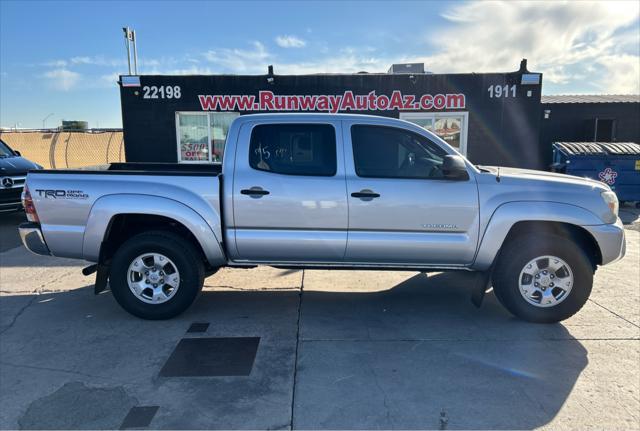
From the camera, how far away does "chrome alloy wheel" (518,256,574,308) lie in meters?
4.22

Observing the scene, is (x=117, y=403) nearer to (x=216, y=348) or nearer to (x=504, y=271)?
(x=216, y=348)

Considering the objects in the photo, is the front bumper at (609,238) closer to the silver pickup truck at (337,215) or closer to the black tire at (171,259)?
the silver pickup truck at (337,215)

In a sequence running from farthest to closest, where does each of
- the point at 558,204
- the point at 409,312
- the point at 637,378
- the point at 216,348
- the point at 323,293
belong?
1. the point at 323,293
2. the point at 409,312
3. the point at 558,204
4. the point at 216,348
5. the point at 637,378

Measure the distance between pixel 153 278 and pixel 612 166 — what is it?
1164cm

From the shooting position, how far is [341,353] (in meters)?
3.72

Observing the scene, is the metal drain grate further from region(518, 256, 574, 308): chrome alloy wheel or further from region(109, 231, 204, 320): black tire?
region(518, 256, 574, 308): chrome alloy wheel

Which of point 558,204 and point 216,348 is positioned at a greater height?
point 558,204

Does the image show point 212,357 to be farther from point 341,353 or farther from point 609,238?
point 609,238

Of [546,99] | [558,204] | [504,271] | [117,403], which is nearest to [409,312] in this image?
[504,271]

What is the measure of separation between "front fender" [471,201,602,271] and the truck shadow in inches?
36.0

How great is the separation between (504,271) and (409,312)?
1.06 m

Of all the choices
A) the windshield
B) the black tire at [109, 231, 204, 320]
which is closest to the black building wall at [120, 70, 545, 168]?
the windshield

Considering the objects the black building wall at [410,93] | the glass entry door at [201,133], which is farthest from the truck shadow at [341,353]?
the black building wall at [410,93]

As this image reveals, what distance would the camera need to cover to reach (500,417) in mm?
2859
